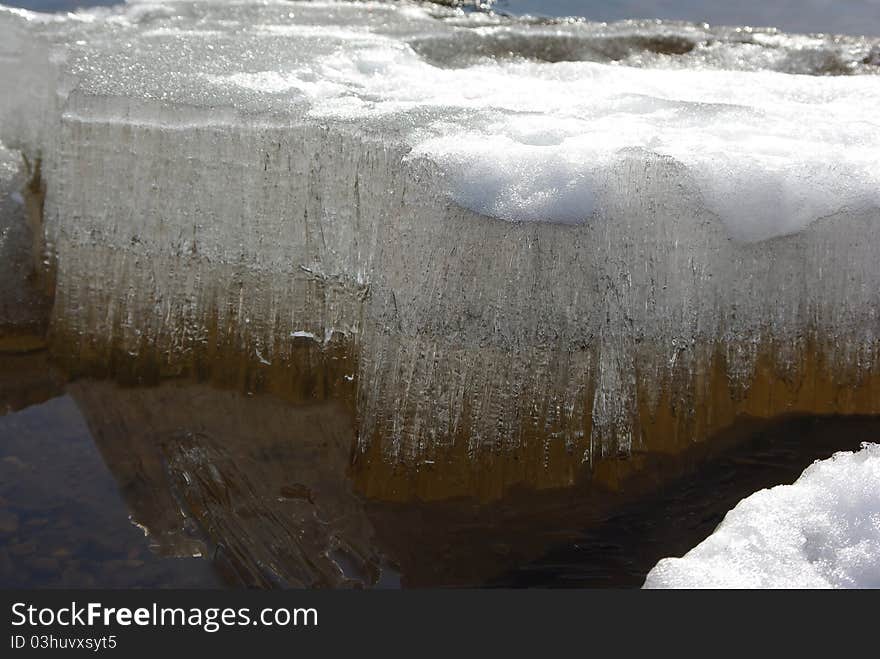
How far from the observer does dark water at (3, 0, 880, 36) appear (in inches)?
219

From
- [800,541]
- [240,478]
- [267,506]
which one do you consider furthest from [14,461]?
[800,541]

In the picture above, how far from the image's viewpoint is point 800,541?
2246 millimetres

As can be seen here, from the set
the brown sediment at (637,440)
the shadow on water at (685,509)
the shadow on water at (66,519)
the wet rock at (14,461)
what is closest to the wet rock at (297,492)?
the brown sediment at (637,440)

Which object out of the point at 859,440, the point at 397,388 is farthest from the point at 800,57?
the point at 397,388

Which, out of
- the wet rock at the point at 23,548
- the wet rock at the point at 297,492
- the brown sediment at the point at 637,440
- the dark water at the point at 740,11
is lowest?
the wet rock at the point at 23,548

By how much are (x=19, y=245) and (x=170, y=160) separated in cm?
101

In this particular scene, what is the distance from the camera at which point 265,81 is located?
3502 millimetres

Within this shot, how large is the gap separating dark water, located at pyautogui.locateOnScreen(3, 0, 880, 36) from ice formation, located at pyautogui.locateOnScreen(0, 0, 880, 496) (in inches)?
75.8

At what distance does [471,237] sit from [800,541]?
1.23m

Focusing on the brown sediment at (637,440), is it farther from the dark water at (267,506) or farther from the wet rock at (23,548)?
the wet rock at (23,548)

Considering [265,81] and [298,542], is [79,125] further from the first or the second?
[298,542]

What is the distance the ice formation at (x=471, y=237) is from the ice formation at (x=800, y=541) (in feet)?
2.43

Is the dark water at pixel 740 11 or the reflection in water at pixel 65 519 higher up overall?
the dark water at pixel 740 11

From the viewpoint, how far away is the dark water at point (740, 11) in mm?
5551
